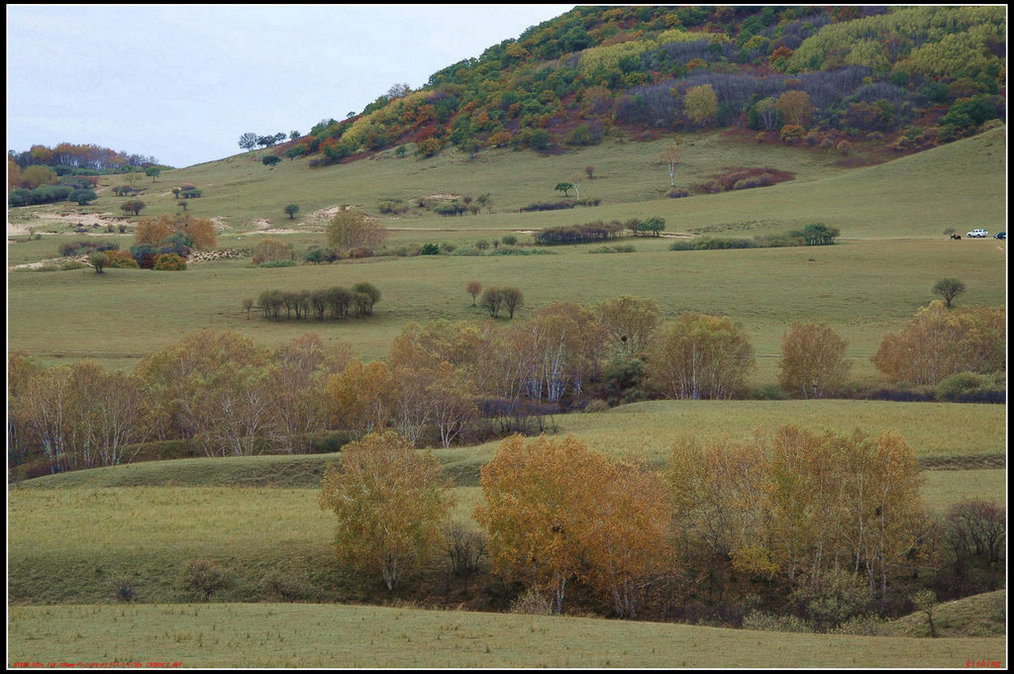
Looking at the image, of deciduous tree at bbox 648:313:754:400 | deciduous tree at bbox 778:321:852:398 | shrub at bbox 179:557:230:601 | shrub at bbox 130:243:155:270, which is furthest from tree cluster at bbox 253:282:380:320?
shrub at bbox 179:557:230:601

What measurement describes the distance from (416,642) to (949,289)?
82864 mm

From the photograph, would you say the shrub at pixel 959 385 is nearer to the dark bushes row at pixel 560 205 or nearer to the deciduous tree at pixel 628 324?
the deciduous tree at pixel 628 324

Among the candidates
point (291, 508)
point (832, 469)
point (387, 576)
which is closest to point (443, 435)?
point (291, 508)

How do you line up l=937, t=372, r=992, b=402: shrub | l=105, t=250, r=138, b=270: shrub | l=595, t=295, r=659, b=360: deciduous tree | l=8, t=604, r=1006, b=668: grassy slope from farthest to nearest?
l=105, t=250, r=138, b=270: shrub
l=595, t=295, r=659, b=360: deciduous tree
l=937, t=372, r=992, b=402: shrub
l=8, t=604, r=1006, b=668: grassy slope

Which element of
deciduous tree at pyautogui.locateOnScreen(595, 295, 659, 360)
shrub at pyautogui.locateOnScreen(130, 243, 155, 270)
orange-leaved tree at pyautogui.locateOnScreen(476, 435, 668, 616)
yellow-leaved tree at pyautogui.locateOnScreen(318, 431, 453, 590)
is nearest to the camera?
orange-leaved tree at pyautogui.locateOnScreen(476, 435, 668, 616)

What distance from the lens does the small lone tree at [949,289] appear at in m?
91.8

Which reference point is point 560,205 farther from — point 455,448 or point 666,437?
point 666,437

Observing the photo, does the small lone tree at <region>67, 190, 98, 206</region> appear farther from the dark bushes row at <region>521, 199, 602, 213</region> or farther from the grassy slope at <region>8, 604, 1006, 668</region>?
the grassy slope at <region>8, 604, 1006, 668</region>

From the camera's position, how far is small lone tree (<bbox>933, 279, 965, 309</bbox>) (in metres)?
91.8

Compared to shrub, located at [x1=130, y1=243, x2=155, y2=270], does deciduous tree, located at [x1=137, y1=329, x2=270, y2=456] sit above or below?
below

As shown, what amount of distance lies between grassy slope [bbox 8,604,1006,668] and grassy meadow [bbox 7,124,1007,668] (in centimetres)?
14

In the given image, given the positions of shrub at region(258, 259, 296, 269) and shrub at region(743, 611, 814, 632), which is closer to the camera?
shrub at region(743, 611, 814, 632)

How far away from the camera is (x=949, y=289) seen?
92000 millimetres

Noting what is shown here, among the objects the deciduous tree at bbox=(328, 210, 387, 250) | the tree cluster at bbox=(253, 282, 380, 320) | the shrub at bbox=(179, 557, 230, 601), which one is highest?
the deciduous tree at bbox=(328, 210, 387, 250)
